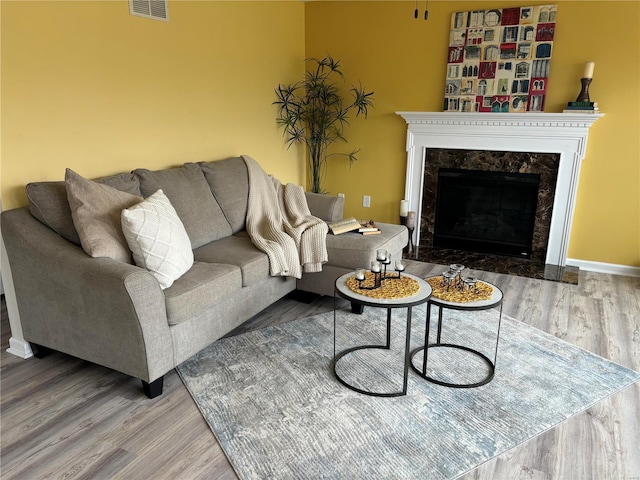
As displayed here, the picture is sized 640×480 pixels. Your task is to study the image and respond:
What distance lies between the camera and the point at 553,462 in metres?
1.80

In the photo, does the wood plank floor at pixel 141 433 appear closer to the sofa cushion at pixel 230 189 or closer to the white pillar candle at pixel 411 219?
the sofa cushion at pixel 230 189

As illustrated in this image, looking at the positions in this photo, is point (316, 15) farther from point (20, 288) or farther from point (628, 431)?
point (628, 431)

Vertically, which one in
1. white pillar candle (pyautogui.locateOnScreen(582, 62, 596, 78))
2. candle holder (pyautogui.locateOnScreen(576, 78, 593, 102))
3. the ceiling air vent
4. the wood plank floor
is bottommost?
the wood plank floor

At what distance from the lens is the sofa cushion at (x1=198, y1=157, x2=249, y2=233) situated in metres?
3.27

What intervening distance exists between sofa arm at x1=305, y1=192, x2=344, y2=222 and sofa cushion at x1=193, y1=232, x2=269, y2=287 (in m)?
0.74

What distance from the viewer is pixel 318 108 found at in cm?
470

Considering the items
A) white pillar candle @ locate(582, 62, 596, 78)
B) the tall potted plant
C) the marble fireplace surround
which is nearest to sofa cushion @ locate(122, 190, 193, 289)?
the tall potted plant

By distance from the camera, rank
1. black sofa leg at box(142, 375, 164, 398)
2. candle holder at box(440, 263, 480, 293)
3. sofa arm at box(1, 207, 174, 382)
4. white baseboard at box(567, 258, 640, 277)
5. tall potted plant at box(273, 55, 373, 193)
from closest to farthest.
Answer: sofa arm at box(1, 207, 174, 382)
black sofa leg at box(142, 375, 164, 398)
candle holder at box(440, 263, 480, 293)
white baseboard at box(567, 258, 640, 277)
tall potted plant at box(273, 55, 373, 193)

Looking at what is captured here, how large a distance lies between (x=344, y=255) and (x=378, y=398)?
1084 mm

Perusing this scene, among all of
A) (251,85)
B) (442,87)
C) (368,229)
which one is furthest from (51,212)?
(442,87)

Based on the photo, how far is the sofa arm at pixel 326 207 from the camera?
3.57 meters

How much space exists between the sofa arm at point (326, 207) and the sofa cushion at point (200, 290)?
1.16 meters

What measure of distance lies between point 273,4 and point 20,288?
318 centimetres

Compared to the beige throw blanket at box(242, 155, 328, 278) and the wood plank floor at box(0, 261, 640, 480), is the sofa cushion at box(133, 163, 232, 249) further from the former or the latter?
the wood plank floor at box(0, 261, 640, 480)
